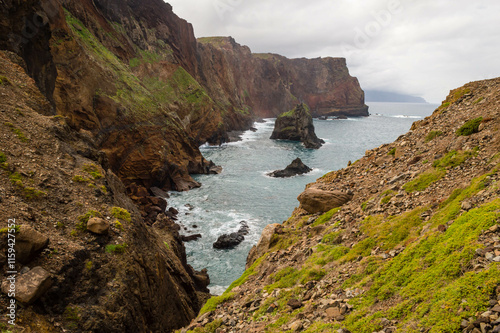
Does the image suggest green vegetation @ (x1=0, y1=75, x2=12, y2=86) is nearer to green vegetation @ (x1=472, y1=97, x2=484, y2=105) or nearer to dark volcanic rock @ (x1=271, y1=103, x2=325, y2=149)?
green vegetation @ (x1=472, y1=97, x2=484, y2=105)

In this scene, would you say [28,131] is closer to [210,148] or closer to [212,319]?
[212,319]

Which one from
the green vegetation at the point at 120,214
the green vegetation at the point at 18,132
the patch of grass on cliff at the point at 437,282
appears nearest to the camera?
the patch of grass on cliff at the point at 437,282

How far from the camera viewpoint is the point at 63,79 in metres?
37.8

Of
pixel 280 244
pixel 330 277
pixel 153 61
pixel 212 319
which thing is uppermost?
pixel 153 61

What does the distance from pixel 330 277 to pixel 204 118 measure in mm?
81346

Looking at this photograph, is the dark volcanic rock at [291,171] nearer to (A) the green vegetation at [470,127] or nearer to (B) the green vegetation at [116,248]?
(A) the green vegetation at [470,127]

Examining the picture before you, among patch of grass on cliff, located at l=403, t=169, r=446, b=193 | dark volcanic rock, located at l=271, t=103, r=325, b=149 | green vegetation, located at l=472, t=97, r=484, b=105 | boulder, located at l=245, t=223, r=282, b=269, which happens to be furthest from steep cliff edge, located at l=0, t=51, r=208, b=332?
dark volcanic rock, located at l=271, t=103, r=325, b=149

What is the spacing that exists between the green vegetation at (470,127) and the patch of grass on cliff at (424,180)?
264cm

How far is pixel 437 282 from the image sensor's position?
5.94m

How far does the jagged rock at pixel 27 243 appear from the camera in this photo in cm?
1029

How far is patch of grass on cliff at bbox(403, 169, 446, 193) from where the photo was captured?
10570 mm

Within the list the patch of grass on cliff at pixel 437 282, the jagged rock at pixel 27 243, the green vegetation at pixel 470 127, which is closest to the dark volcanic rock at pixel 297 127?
the green vegetation at pixel 470 127

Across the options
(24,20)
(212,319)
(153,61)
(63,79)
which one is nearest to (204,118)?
(153,61)

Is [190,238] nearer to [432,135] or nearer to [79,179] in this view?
[79,179]
